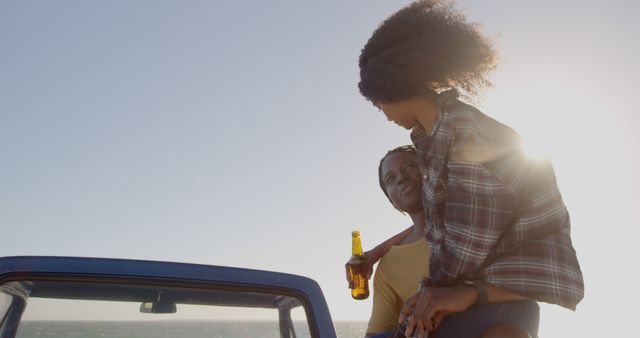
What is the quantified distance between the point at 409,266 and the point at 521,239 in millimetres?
1006

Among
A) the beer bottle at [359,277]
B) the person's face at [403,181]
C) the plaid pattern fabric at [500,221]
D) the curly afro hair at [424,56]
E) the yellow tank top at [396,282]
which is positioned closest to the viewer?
the plaid pattern fabric at [500,221]

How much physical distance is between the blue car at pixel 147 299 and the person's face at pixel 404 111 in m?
0.70

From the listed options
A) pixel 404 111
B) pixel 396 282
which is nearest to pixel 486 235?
pixel 404 111

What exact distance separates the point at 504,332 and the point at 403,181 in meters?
1.38

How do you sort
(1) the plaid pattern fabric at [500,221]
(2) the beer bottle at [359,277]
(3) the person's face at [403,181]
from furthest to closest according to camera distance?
(3) the person's face at [403,181]
(2) the beer bottle at [359,277]
(1) the plaid pattern fabric at [500,221]

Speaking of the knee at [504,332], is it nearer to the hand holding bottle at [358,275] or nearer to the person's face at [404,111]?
the person's face at [404,111]

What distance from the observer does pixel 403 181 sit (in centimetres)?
332

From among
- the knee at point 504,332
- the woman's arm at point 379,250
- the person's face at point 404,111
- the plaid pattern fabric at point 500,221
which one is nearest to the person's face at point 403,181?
A: the woman's arm at point 379,250

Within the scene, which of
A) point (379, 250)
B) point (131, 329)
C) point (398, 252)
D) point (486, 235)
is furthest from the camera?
point (379, 250)

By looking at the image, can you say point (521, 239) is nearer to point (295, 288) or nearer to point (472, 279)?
point (472, 279)

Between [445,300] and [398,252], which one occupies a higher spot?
[398,252]

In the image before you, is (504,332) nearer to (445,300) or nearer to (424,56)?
(445,300)

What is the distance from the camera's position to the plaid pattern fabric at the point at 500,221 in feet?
6.54

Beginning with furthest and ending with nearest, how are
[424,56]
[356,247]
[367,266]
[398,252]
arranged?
[356,247] < [367,266] < [398,252] < [424,56]
